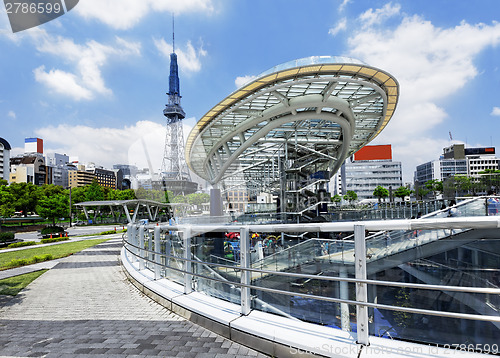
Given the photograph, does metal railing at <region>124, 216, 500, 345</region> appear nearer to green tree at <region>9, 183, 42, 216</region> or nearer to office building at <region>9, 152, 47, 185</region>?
green tree at <region>9, 183, 42, 216</region>

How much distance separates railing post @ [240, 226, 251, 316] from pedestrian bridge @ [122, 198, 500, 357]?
13 mm

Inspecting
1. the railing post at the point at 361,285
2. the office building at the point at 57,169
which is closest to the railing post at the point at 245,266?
the railing post at the point at 361,285

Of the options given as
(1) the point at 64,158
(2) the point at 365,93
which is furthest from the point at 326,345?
(1) the point at 64,158

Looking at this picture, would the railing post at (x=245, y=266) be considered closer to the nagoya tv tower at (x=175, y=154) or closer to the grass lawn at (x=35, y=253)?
the grass lawn at (x=35, y=253)

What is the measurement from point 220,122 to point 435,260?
29.1 m

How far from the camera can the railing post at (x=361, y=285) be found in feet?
9.59

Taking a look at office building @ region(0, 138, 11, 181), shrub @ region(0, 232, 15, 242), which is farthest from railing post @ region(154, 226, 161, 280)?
office building @ region(0, 138, 11, 181)

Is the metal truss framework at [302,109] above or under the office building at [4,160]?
under

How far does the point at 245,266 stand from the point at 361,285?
4.99 feet

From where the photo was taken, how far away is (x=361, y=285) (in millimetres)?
2938

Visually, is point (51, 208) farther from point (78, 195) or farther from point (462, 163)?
point (462, 163)

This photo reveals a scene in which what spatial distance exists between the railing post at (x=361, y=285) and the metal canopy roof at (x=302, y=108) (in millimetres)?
19968

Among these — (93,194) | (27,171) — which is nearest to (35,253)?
(93,194)

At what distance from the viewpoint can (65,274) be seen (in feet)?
31.1
